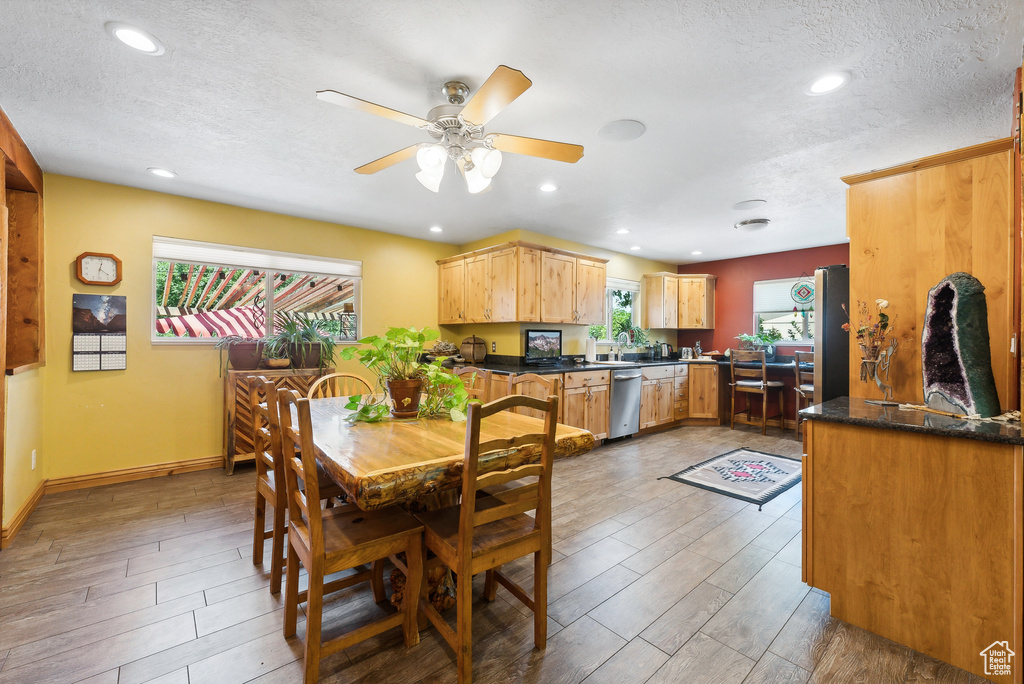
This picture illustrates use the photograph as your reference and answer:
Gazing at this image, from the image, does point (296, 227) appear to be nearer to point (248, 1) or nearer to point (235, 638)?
point (248, 1)

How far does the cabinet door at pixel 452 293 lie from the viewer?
5.18m

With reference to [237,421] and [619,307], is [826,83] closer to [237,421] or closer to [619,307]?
[619,307]

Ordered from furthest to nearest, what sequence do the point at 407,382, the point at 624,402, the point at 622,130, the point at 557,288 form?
the point at 624,402, the point at 557,288, the point at 622,130, the point at 407,382

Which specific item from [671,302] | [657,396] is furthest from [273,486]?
[671,302]

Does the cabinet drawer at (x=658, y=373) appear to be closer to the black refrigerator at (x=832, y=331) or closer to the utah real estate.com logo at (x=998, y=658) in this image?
the black refrigerator at (x=832, y=331)

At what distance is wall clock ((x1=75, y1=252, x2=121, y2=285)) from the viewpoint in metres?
3.38

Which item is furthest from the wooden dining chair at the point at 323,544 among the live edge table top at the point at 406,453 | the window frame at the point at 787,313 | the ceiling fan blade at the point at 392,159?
the window frame at the point at 787,313

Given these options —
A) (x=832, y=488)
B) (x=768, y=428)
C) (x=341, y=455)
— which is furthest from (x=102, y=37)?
(x=768, y=428)

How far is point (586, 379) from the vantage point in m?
4.57

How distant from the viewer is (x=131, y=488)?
11.1ft

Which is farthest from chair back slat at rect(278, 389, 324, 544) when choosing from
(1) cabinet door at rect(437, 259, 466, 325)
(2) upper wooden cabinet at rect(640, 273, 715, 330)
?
(2) upper wooden cabinet at rect(640, 273, 715, 330)

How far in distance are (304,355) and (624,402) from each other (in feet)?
11.6

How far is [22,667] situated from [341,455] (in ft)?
4.66

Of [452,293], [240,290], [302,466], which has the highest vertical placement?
[452,293]
